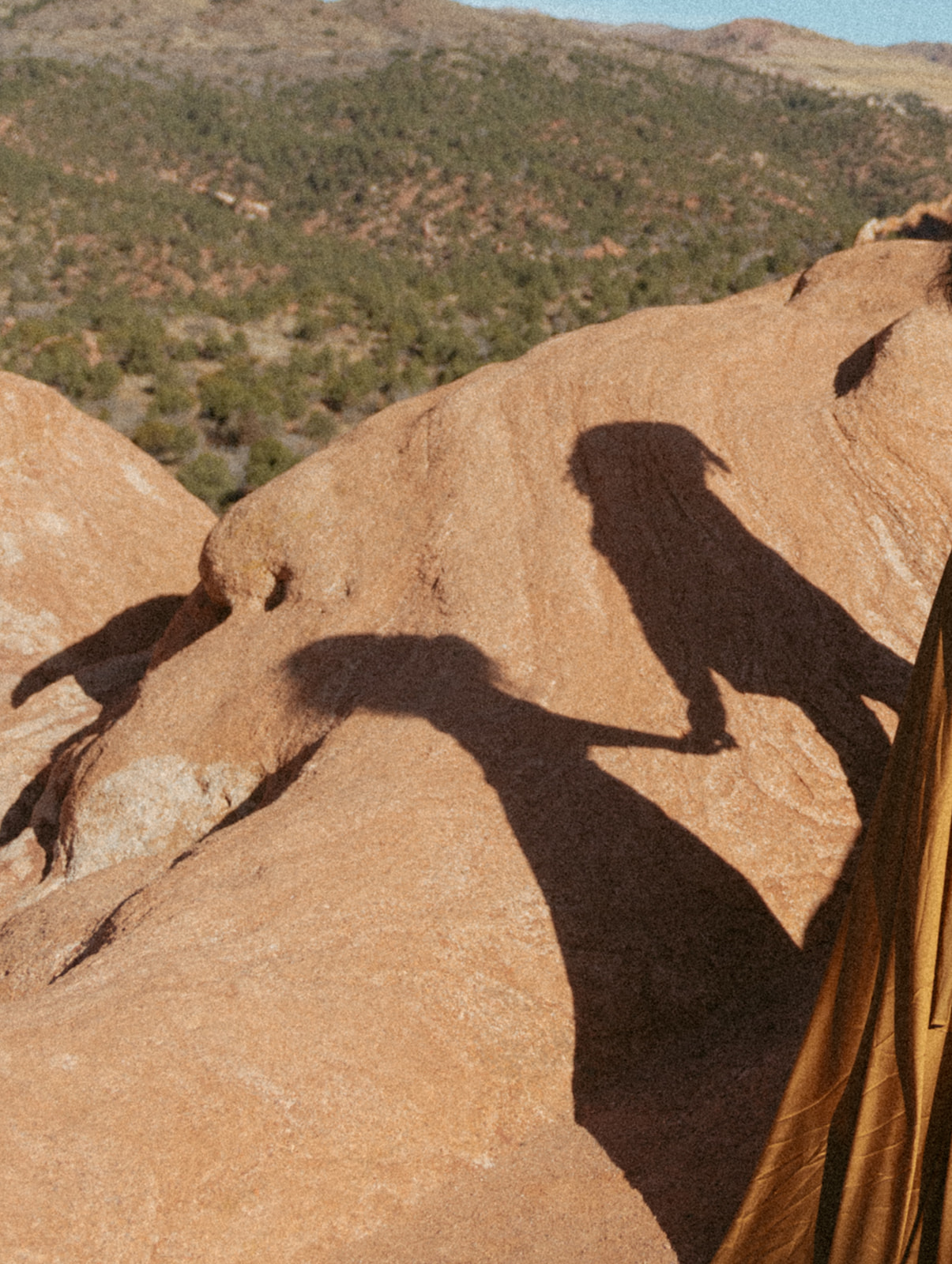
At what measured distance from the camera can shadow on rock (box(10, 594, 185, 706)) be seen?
12.1 meters

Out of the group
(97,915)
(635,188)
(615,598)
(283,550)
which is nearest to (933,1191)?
(615,598)

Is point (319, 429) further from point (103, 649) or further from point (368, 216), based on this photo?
point (368, 216)

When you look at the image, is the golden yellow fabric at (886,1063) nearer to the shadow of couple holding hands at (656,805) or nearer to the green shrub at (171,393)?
the shadow of couple holding hands at (656,805)

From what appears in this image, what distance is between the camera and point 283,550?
9234mm

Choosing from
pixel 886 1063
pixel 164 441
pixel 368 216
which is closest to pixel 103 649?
pixel 886 1063

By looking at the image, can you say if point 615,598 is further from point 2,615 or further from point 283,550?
point 2,615

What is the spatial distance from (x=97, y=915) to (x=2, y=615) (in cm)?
726

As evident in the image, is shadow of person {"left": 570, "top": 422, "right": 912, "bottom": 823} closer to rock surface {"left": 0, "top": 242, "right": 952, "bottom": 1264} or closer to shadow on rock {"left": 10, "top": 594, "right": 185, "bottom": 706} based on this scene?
rock surface {"left": 0, "top": 242, "right": 952, "bottom": 1264}

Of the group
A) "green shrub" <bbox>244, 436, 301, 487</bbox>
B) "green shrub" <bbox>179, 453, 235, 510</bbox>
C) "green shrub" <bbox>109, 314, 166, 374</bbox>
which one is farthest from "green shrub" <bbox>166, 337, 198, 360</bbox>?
"green shrub" <bbox>179, 453, 235, 510</bbox>

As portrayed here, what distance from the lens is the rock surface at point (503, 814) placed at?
14.9ft

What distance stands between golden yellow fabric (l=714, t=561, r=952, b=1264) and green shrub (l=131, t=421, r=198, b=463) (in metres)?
22.0

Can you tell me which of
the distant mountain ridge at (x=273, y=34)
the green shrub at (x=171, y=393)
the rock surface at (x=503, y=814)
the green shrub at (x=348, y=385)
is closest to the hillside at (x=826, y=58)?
the distant mountain ridge at (x=273, y=34)

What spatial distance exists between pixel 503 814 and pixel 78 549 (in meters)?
9.08

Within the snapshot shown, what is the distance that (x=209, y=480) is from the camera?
73.9ft
